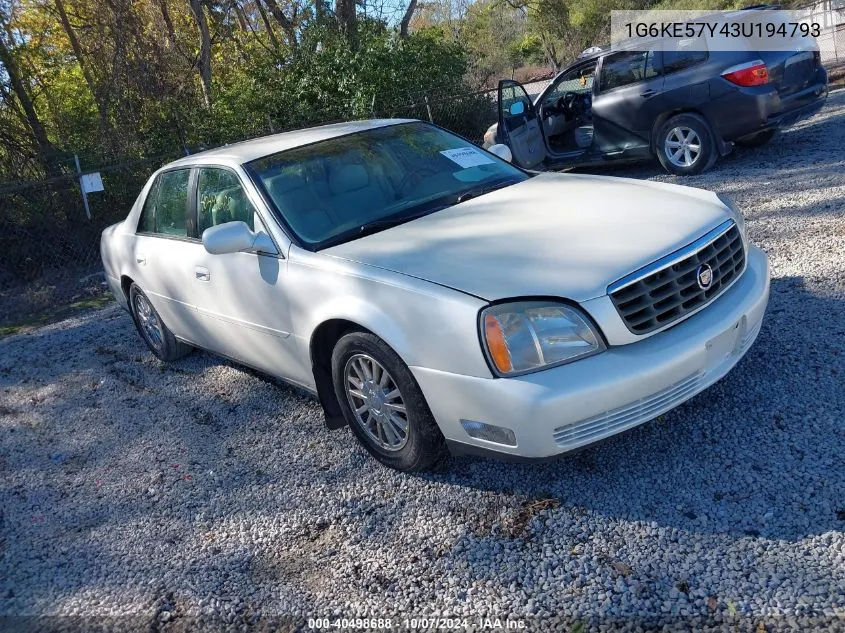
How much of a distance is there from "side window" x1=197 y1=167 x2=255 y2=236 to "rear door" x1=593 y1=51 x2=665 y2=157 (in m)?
6.02

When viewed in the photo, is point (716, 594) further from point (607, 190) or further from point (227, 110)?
point (227, 110)

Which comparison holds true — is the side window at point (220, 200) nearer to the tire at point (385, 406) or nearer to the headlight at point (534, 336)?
the tire at point (385, 406)

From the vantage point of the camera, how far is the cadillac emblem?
3.36 metres

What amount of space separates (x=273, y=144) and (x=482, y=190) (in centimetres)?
139

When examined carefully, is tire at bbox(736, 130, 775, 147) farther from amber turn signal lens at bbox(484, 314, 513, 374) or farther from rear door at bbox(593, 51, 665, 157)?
amber turn signal lens at bbox(484, 314, 513, 374)

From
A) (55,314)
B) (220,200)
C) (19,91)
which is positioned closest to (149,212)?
(220,200)

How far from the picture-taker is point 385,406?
11.8 feet

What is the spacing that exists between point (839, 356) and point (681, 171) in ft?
17.9

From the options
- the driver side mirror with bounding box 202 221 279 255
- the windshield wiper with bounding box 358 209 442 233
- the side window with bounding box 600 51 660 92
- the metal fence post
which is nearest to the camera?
the driver side mirror with bounding box 202 221 279 255

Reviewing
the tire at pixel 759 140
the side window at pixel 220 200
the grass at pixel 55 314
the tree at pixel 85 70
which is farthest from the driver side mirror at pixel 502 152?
the tree at pixel 85 70

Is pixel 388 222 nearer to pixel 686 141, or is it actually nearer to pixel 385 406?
pixel 385 406

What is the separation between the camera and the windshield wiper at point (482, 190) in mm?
4367

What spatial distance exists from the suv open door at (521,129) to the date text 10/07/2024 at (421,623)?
23.0 feet

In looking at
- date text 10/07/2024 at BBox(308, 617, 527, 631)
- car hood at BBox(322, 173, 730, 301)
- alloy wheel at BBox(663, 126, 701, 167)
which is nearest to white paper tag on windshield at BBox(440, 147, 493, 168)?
car hood at BBox(322, 173, 730, 301)
